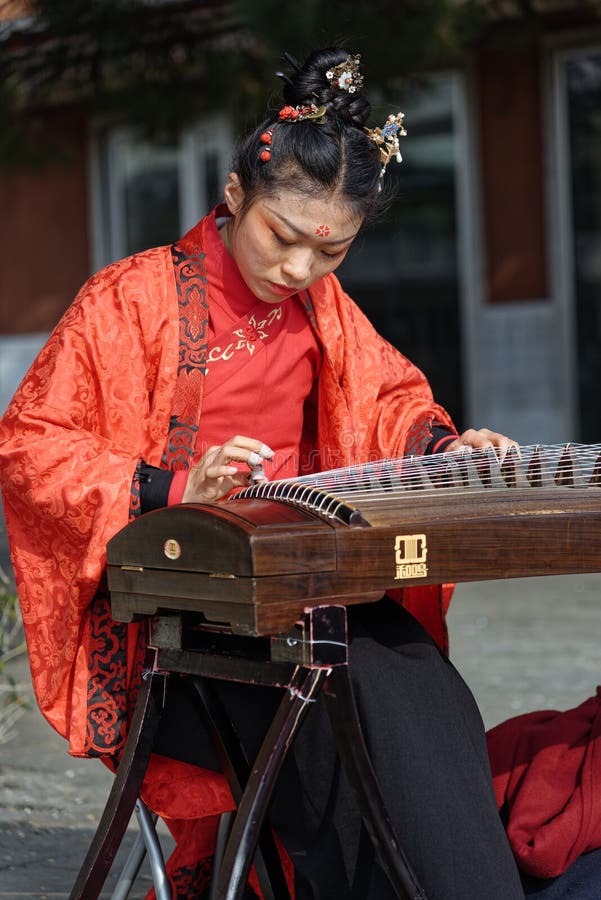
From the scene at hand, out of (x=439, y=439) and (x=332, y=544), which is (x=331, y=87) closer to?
(x=439, y=439)

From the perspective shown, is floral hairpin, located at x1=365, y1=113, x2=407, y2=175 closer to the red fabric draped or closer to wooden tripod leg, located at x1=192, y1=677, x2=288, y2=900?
wooden tripod leg, located at x1=192, y1=677, x2=288, y2=900

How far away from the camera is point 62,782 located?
139 inches

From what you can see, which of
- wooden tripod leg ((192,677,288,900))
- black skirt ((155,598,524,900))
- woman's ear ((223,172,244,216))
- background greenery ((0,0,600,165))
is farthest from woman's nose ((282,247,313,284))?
background greenery ((0,0,600,165))

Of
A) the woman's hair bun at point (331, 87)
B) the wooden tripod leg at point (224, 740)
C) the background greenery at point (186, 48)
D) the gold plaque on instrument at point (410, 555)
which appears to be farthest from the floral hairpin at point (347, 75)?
the background greenery at point (186, 48)

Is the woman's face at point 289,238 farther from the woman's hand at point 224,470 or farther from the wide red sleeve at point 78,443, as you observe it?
the woman's hand at point 224,470

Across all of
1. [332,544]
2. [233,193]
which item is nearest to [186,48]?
[233,193]

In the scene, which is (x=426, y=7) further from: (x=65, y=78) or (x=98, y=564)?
(x=98, y=564)

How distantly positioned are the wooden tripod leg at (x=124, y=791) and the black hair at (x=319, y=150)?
820mm

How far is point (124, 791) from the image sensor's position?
191 centimetres

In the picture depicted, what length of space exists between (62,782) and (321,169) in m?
2.07

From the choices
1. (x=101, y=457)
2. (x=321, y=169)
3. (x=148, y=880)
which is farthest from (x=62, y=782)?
(x=321, y=169)

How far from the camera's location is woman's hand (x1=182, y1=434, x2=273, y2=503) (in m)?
1.85

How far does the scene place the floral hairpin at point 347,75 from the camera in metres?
2.17

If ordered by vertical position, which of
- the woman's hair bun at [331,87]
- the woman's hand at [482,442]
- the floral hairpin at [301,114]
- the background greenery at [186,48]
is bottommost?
the woman's hand at [482,442]
